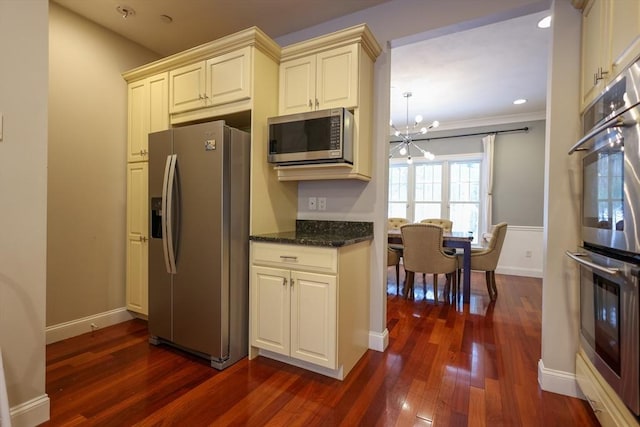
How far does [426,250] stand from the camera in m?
3.45

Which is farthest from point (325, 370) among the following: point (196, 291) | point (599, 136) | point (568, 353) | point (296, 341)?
point (599, 136)

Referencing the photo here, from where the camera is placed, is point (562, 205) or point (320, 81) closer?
point (562, 205)

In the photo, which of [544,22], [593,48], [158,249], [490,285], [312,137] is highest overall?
[544,22]

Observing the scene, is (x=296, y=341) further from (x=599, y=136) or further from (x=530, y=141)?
(x=530, y=141)

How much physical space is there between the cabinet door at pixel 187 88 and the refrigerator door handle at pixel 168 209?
1.99 ft

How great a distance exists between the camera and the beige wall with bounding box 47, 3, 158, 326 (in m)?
2.47

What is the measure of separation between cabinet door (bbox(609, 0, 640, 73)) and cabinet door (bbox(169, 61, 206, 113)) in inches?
102

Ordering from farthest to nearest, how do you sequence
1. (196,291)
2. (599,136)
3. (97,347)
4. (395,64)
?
(395,64)
(97,347)
(196,291)
(599,136)

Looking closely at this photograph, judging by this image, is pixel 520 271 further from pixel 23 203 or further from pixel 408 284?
pixel 23 203

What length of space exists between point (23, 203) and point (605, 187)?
9.31ft

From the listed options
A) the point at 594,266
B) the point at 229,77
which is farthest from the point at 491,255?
the point at 229,77

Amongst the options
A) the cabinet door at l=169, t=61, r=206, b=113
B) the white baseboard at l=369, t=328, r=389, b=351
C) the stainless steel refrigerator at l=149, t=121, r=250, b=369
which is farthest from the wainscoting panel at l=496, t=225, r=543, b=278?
the cabinet door at l=169, t=61, r=206, b=113

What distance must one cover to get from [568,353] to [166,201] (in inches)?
114

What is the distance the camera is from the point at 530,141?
506 centimetres
